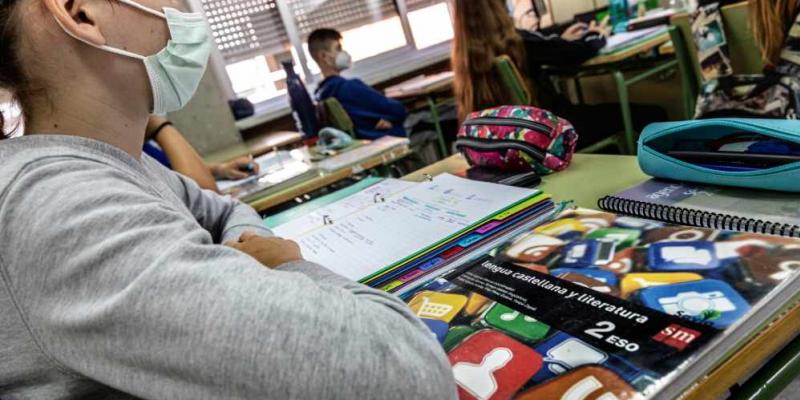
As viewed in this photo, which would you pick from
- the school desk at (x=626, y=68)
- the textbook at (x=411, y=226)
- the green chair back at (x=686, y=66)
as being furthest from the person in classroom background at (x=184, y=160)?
the green chair back at (x=686, y=66)

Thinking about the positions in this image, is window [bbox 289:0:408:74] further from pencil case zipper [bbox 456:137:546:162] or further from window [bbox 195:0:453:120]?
pencil case zipper [bbox 456:137:546:162]

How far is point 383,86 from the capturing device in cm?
520

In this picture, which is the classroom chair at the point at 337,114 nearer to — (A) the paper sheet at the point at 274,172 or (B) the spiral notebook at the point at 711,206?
(A) the paper sheet at the point at 274,172

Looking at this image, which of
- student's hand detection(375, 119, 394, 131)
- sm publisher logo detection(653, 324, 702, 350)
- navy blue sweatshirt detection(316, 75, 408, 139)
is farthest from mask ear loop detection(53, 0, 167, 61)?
student's hand detection(375, 119, 394, 131)

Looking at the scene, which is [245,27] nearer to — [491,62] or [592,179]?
[491,62]

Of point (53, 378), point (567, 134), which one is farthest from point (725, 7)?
point (53, 378)

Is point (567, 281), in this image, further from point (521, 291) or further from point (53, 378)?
point (53, 378)

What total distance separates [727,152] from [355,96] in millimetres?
2718

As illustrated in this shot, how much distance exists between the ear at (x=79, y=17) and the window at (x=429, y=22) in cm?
511

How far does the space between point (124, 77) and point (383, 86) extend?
4665mm

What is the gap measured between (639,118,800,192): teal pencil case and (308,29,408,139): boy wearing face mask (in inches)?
102

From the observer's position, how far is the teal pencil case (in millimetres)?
695

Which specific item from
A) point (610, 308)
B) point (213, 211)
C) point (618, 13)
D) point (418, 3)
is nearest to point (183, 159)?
point (213, 211)

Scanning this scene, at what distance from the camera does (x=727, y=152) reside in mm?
782
